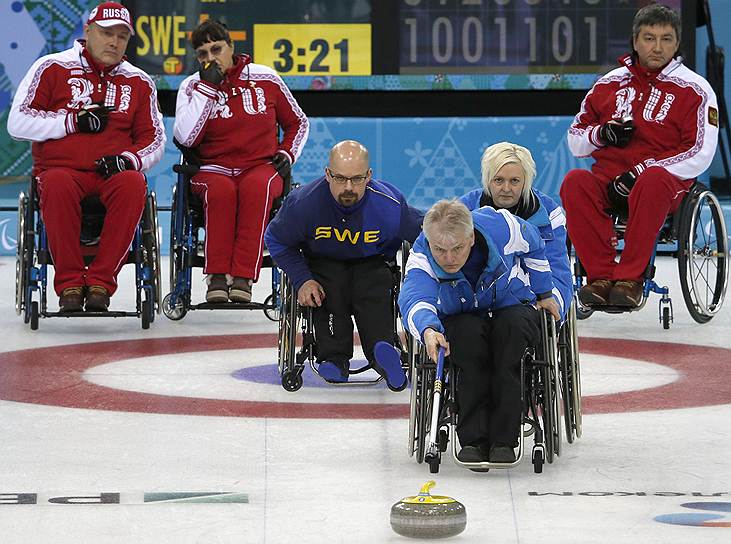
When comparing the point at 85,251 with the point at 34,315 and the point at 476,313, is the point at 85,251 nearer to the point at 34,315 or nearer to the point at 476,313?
the point at 34,315

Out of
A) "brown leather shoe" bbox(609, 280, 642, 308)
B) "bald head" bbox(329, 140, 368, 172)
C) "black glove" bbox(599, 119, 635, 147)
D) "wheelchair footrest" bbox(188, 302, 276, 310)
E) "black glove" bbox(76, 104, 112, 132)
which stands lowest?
"wheelchair footrest" bbox(188, 302, 276, 310)

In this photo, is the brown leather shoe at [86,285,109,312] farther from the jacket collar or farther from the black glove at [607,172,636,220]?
the jacket collar

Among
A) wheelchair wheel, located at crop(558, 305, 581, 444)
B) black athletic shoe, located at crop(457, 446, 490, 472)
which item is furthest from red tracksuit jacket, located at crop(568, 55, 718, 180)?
black athletic shoe, located at crop(457, 446, 490, 472)

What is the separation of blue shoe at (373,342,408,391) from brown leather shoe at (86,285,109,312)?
1992 millimetres

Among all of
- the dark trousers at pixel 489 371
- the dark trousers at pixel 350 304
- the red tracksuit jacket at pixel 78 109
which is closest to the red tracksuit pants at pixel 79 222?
the red tracksuit jacket at pixel 78 109

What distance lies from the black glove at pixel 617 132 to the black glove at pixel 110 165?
209cm

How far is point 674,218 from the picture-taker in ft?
22.7

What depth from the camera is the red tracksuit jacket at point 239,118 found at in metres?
7.08

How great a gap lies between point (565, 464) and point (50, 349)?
2878mm

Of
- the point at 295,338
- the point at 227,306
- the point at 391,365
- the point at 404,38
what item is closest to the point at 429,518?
the point at 391,365

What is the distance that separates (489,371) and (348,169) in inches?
48.9

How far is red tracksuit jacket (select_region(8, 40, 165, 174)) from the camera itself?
273 inches

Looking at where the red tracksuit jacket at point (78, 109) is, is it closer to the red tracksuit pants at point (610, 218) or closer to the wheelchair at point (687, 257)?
the red tracksuit pants at point (610, 218)

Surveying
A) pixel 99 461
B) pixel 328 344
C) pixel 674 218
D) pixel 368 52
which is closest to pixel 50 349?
pixel 328 344
